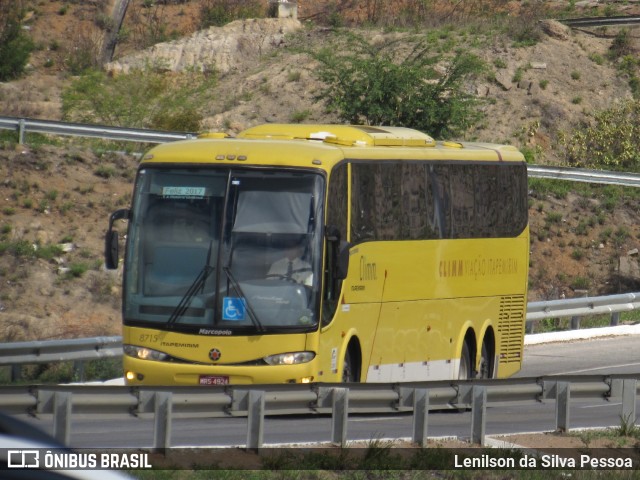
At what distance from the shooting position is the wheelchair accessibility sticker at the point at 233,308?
48.7ft

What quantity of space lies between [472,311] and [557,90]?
36.1 metres

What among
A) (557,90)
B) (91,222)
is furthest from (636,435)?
(557,90)

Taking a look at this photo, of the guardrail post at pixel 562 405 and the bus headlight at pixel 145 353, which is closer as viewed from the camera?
the guardrail post at pixel 562 405

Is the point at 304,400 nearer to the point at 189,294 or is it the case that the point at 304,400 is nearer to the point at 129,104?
the point at 189,294

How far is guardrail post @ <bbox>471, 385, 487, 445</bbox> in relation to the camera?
12.5 m

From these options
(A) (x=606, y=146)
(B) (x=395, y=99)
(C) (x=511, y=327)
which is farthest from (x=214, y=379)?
(A) (x=606, y=146)

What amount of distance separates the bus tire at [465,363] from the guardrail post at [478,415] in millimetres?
6025

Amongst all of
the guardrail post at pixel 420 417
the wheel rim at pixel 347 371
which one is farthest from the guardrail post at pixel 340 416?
the wheel rim at pixel 347 371

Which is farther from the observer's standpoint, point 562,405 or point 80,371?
point 80,371

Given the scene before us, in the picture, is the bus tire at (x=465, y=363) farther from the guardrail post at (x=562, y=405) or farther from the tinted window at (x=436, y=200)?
the guardrail post at (x=562, y=405)

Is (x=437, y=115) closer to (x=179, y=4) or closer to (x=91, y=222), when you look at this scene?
(x=91, y=222)

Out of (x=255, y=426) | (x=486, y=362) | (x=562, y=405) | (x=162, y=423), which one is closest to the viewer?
(x=162, y=423)

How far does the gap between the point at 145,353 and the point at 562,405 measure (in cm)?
488

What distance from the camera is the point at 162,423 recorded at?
35.1 ft
